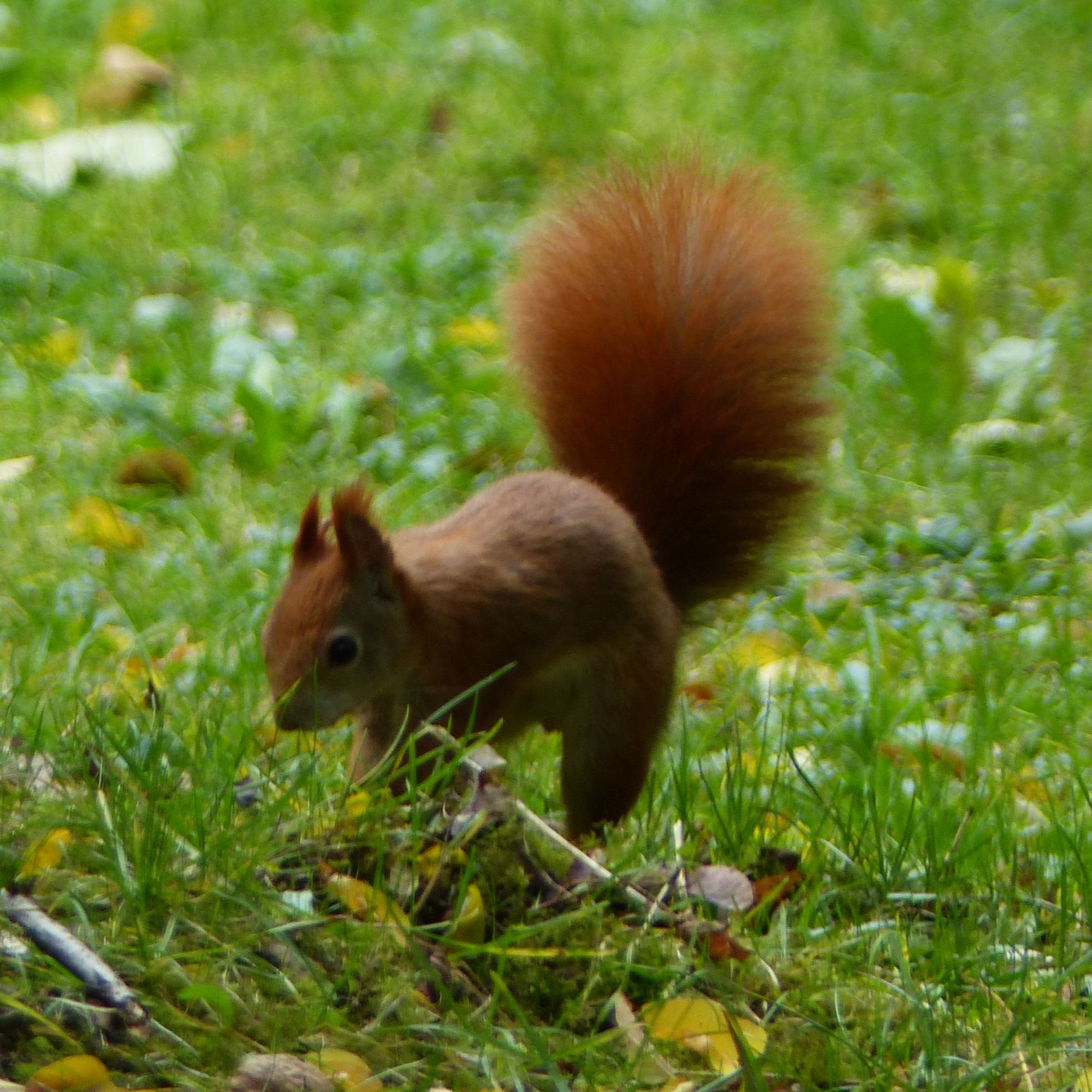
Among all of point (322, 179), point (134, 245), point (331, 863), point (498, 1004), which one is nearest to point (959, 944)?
point (498, 1004)

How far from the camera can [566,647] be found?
2.09 metres

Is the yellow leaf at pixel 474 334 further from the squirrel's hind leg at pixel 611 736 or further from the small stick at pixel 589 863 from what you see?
the small stick at pixel 589 863

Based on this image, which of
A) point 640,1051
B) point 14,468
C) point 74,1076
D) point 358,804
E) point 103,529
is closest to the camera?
point 74,1076

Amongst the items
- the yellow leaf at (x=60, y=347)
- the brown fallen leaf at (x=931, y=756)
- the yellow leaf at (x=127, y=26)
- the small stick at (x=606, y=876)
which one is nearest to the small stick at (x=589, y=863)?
the small stick at (x=606, y=876)

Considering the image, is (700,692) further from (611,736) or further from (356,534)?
(356,534)

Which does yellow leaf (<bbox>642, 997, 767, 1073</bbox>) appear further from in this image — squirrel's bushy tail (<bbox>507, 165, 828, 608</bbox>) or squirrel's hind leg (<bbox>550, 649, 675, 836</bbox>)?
squirrel's bushy tail (<bbox>507, 165, 828, 608</bbox>)

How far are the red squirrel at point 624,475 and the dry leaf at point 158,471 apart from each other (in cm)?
79

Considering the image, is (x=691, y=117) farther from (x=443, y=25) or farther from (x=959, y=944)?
(x=959, y=944)

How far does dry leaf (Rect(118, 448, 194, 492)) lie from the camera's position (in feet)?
9.71

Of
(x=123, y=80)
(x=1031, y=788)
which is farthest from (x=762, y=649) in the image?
(x=123, y=80)

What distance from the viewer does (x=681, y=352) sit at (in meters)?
2.31

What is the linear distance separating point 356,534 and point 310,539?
6cm

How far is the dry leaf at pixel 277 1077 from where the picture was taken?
1.23 m

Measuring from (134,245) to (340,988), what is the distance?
8.29 feet
